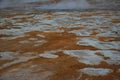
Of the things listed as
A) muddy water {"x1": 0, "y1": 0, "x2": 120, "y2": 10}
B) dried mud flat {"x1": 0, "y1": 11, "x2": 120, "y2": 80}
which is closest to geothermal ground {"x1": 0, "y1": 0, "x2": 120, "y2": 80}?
dried mud flat {"x1": 0, "y1": 11, "x2": 120, "y2": 80}

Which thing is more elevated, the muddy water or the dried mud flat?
the dried mud flat

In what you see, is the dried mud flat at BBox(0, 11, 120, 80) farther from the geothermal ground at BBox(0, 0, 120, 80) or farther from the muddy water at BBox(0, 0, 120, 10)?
the muddy water at BBox(0, 0, 120, 10)

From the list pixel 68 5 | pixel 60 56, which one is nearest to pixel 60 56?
pixel 60 56

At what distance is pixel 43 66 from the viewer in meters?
2.31

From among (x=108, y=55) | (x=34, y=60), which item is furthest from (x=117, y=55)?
(x=34, y=60)

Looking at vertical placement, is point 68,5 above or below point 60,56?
below

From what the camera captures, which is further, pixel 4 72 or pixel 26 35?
pixel 26 35

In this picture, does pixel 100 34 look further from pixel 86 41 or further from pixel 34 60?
pixel 34 60

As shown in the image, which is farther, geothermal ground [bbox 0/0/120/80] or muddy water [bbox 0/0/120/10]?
muddy water [bbox 0/0/120/10]

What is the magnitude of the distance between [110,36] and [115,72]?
168 centimetres

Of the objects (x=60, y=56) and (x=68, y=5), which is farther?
(x=68, y=5)

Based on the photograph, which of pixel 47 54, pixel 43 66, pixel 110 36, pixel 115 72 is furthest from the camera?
pixel 110 36

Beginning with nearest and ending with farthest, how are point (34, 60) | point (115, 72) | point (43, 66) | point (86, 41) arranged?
1. point (115, 72)
2. point (43, 66)
3. point (34, 60)
4. point (86, 41)

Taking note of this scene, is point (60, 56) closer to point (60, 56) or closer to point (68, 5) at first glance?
point (60, 56)
